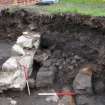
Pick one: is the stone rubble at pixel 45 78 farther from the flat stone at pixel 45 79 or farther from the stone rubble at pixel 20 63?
the stone rubble at pixel 20 63

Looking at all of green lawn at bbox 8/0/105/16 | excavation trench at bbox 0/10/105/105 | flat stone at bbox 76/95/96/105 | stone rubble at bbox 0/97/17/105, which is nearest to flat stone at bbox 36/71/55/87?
excavation trench at bbox 0/10/105/105

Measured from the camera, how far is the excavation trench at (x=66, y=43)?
8.23m

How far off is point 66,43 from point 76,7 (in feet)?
4.50

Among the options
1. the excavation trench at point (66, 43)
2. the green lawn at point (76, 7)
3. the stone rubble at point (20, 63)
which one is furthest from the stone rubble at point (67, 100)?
the green lawn at point (76, 7)

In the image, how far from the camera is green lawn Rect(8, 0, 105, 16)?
9.34 metres

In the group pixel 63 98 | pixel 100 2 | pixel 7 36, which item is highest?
pixel 100 2

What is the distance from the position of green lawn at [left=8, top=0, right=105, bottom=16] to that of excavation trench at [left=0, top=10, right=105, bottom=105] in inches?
11.0

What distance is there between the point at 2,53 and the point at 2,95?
5.67 ft

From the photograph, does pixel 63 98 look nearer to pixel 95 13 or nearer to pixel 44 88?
pixel 44 88

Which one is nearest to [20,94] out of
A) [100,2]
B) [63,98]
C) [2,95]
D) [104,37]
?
[2,95]

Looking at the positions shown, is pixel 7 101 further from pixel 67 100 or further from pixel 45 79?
pixel 67 100

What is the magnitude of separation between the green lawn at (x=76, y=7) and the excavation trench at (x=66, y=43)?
0.91 feet

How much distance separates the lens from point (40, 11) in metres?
9.70

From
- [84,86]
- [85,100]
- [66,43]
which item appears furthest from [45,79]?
[66,43]
